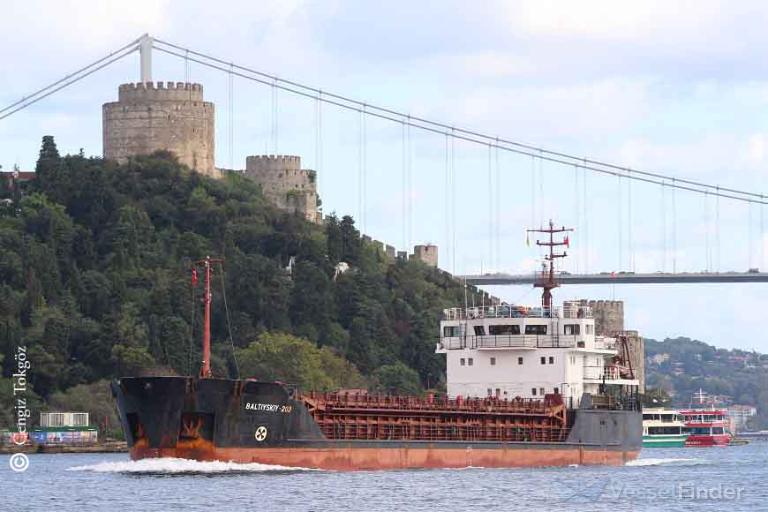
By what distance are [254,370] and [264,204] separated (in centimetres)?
3235

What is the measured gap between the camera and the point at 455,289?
137500mm

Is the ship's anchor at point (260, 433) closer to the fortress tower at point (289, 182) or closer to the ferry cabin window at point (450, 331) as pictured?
the ferry cabin window at point (450, 331)

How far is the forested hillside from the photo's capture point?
107000mm

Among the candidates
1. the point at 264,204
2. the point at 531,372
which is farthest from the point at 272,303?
the point at 531,372

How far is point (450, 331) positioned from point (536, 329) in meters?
3.34

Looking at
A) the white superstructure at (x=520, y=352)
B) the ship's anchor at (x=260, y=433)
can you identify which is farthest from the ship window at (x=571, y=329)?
the ship's anchor at (x=260, y=433)

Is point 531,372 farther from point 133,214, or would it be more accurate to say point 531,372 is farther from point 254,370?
point 133,214

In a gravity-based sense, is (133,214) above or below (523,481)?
above

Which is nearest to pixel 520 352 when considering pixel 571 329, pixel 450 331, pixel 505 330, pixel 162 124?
pixel 505 330

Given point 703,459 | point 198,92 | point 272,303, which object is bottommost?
point 703,459

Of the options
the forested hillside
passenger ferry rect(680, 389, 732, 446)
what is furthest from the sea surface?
passenger ferry rect(680, 389, 732, 446)

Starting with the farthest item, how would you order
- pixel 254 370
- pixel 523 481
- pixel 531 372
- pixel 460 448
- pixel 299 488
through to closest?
pixel 254 370, pixel 531 372, pixel 460 448, pixel 523 481, pixel 299 488

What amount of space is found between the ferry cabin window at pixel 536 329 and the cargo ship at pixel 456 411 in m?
0.04

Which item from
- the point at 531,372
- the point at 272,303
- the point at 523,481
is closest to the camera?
the point at 523,481
